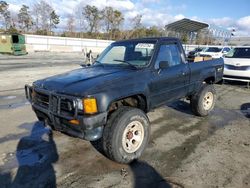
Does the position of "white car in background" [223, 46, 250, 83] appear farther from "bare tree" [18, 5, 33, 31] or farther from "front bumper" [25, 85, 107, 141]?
"bare tree" [18, 5, 33, 31]

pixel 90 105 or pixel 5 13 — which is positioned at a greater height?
pixel 5 13

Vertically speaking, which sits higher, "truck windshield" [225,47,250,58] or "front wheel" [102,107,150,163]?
"truck windshield" [225,47,250,58]

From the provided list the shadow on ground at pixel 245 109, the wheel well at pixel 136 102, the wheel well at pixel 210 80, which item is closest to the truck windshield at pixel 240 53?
the shadow on ground at pixel 245 109

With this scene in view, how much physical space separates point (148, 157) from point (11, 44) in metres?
25.5

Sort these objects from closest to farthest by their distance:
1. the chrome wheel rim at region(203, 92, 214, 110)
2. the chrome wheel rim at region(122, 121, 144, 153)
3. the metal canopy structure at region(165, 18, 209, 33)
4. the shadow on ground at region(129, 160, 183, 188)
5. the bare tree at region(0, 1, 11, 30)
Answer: the shadow on ground at region(129, 160, 183, 188)
the chrome wheel rim at region(122, 121, 144, 153)
the chrome wheel rim at region(203, 92, 214, 110)
the metal canopy structure at region(165, 18, 209, 33)
the bare tree at region(0, 1, 11, 30)

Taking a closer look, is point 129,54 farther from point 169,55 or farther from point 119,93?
point 119,93

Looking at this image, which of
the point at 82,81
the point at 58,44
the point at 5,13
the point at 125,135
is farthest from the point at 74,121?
the point at 5,13

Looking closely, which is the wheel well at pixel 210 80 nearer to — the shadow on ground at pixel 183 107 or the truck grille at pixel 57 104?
the shadow on ground at pixel 183 107

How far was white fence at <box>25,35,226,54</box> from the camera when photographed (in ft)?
108

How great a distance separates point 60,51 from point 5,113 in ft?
101

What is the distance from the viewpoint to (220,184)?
350 centimetres

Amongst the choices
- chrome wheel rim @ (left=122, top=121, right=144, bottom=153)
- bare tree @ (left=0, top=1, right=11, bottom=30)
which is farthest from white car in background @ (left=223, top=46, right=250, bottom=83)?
bare tree @ (left=0, top=1, right=11, bottom=30)

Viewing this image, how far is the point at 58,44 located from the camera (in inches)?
1421

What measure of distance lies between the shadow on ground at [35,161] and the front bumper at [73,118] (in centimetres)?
61
